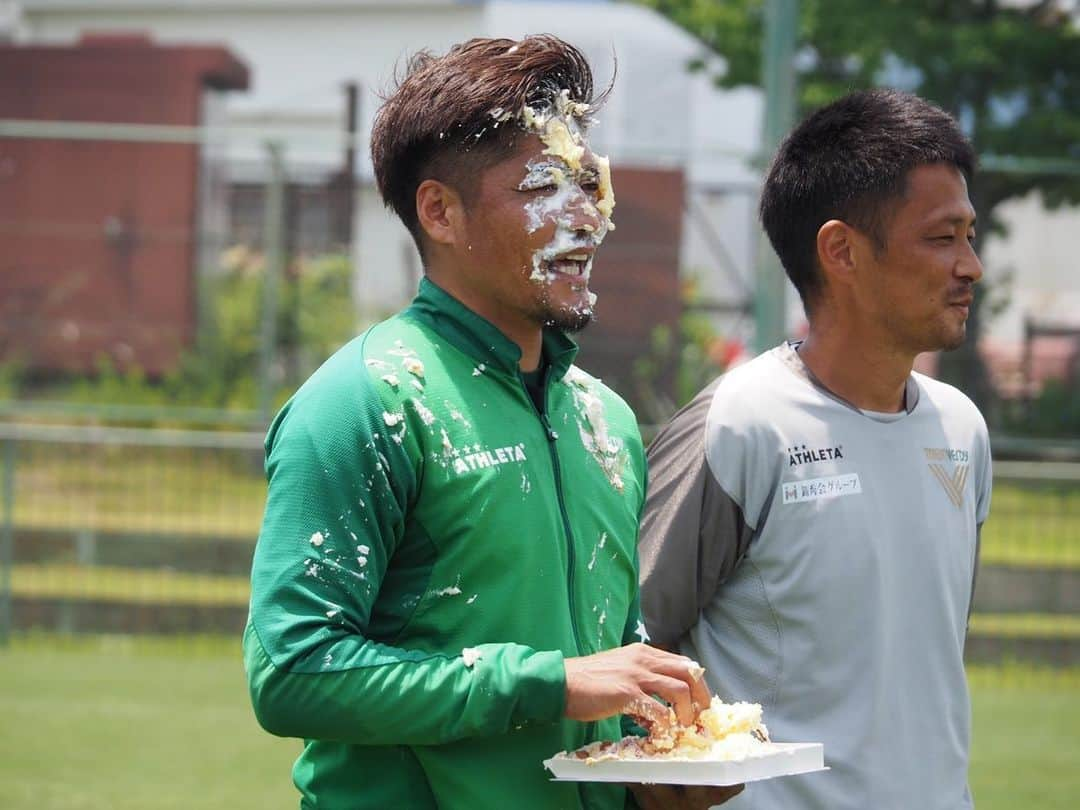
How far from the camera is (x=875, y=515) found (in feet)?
11.3

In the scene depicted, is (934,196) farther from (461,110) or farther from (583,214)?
(461,110)

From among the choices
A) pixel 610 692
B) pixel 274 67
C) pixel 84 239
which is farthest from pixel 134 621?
pixel 274 67

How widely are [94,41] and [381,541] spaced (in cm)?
1917

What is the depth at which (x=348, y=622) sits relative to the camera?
2.55 meters

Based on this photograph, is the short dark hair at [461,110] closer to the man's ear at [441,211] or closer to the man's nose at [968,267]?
the man's ear at [441,211]

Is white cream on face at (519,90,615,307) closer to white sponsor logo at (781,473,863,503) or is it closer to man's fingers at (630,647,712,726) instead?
man's fingers at (630,647,712,726)

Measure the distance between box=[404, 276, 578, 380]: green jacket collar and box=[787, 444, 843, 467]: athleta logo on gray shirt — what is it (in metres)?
0.82

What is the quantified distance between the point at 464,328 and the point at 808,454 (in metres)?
0.94

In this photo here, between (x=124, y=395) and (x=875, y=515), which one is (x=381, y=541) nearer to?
(x=875, y=515)

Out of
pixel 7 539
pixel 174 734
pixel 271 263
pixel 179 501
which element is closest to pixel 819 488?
pixel 174 734

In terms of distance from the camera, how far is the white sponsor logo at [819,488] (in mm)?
3426

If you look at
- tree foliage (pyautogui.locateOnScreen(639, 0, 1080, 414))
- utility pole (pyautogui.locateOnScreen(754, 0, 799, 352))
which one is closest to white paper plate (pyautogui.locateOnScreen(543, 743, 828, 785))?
utility pole (pyautogui.locateOnScreen(754, 0, 799, 352))

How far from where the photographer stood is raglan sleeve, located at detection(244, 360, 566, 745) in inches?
97.7

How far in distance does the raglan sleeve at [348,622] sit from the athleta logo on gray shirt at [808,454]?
3.43ft
